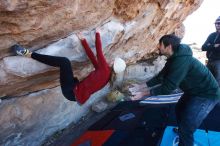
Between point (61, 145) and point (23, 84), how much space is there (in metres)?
1.63

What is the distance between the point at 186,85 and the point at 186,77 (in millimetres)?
138

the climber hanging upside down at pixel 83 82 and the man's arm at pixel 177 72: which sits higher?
the man's arm at pixel 177 72

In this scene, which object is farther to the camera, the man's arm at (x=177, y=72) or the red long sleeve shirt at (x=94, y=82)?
the red long sleeve shirt at (x=94, y=82)

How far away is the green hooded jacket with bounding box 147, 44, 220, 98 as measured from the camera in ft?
14.6

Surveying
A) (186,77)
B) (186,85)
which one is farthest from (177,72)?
(186,85)

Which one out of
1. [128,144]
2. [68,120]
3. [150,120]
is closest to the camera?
[128,144]

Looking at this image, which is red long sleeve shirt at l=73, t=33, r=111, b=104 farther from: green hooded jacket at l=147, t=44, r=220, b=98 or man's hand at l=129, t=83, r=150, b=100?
green hooded jacket at l=147, t=44, r=220, b=98

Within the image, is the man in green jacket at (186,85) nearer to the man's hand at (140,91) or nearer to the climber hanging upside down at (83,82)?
the man's hand at (140,91)

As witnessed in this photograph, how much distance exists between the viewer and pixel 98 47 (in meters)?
5.55

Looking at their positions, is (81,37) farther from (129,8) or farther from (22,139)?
(22,139)

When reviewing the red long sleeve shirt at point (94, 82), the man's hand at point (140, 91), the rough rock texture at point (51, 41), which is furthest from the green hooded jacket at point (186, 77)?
the rough rock texture at point (51, 41)

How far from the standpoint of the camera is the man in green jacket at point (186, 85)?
14.7 ft

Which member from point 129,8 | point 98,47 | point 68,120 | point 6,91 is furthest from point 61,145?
point 129,8

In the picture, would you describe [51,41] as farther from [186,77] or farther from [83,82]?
[186,77]
